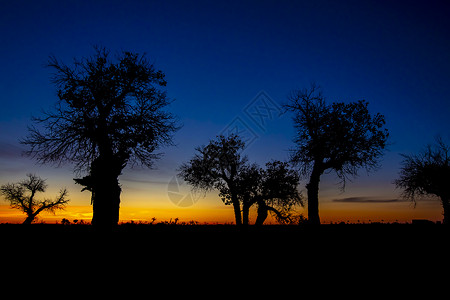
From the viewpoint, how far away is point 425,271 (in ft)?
18.2

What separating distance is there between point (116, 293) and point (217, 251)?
3.53m

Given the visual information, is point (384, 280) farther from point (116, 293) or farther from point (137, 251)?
point (137, 251)

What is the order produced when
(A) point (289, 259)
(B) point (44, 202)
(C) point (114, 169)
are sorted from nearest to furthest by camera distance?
1. (A) point (289, 259)
2. (C) point (114, 169)
3. (B) point (44, 202)

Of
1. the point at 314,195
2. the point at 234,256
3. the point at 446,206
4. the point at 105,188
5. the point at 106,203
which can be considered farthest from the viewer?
the point at 446,206

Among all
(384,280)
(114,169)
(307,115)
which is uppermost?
(307,115)

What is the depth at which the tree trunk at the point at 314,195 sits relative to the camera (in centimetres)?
2184

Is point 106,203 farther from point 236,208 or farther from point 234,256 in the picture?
point 236,208

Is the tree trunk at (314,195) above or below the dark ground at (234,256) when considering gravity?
above

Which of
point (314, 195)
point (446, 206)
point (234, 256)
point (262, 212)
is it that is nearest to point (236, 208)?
point (262, 212)

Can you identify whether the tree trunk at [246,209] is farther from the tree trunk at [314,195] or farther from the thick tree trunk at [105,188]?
the thick tree trunk at [105,188]

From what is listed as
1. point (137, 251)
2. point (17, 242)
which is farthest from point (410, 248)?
point (17, 242)

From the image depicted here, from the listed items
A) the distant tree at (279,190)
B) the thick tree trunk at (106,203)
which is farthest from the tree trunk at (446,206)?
the thick tree trunk at (106,203)

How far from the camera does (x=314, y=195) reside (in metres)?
22.3

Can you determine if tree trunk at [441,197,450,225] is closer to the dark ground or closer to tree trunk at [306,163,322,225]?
tree trunk at [306,163,322,225]
